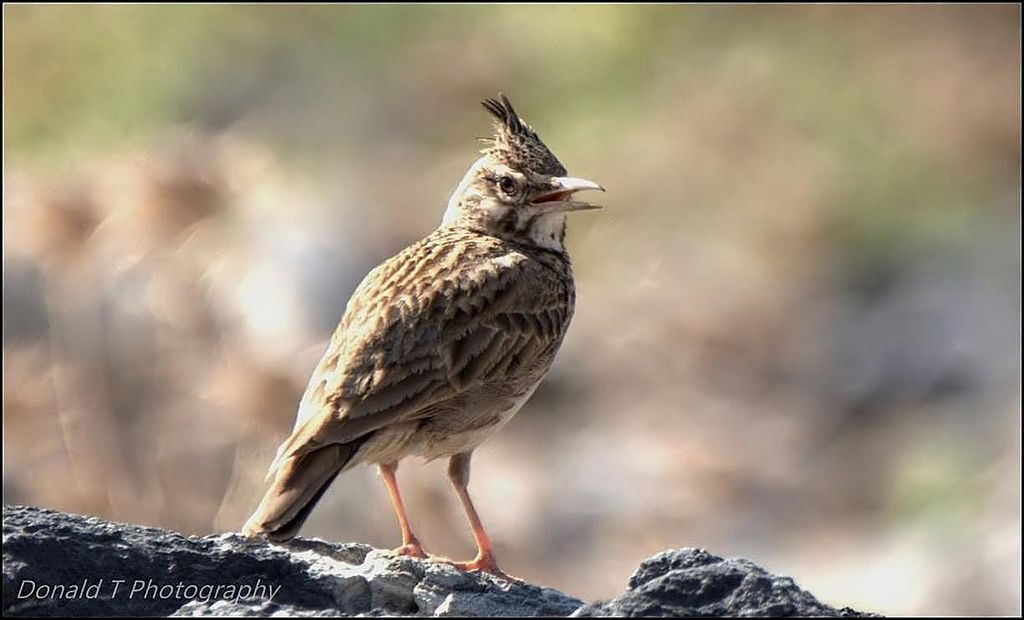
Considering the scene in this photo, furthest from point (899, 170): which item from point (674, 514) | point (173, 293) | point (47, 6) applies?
point (47, 6)

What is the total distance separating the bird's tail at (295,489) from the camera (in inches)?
233

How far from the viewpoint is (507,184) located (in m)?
7.89

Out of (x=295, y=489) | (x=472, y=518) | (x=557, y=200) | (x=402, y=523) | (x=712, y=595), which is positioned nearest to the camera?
(x=712, y=595)

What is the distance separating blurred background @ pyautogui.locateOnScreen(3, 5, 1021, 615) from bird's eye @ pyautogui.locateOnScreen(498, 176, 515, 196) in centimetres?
286

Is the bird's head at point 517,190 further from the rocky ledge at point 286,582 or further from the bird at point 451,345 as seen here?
the rocky ledge at point 286,582

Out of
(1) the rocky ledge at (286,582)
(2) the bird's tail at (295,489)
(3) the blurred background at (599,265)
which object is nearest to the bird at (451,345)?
(2) the bird's tail at (295,489)

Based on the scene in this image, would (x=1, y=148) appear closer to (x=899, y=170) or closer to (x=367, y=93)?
(x=367, y=93)

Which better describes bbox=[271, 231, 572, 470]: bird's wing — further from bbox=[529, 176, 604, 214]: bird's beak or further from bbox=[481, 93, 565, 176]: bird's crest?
bbox=[481, 93, 565, 176]: bird's crest

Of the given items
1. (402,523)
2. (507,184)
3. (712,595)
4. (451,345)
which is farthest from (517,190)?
(712,595)

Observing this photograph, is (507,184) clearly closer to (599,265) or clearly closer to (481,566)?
(481,566)

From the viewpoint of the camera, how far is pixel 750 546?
13.3 meters

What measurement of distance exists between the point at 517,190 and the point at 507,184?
56mm

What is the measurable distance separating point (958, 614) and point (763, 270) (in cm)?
450

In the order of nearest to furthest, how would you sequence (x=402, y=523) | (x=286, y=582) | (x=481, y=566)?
(x=286, y=582), (x=481, y=566), (x=402, y=523)
